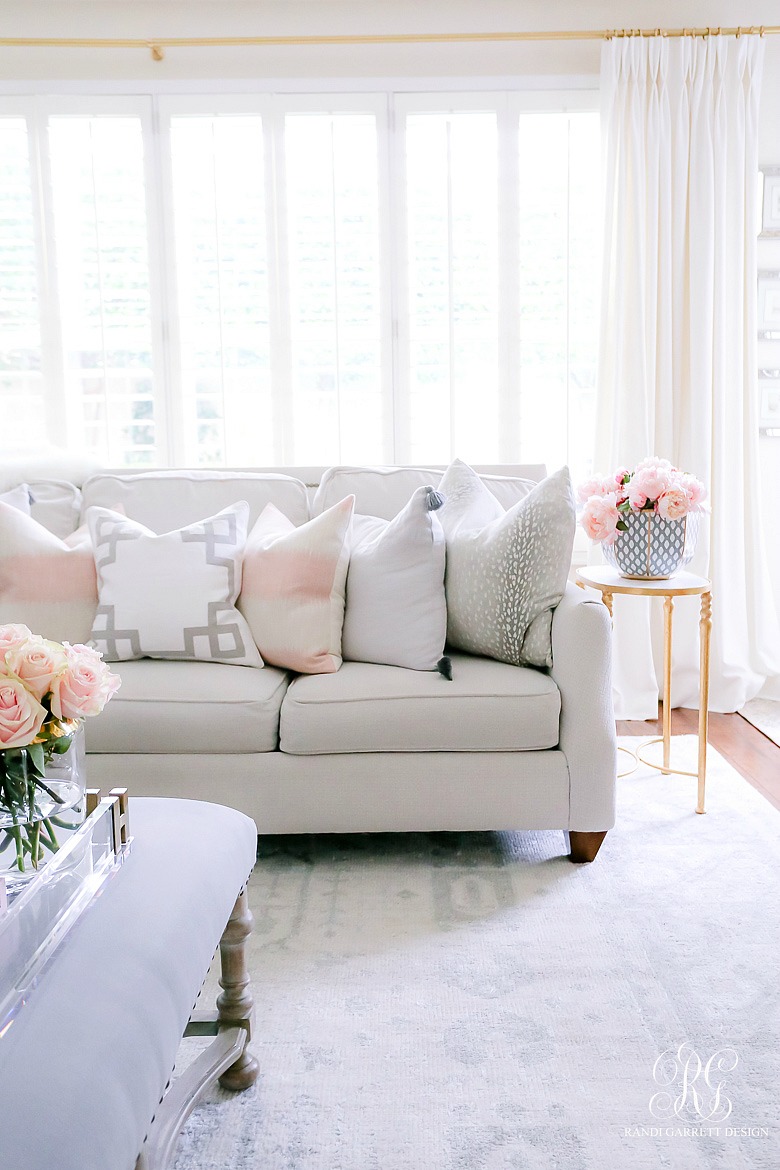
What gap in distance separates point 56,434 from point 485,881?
8.19ft

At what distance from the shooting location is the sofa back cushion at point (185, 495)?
279 cm

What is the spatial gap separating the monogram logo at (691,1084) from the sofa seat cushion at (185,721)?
3.63 feet

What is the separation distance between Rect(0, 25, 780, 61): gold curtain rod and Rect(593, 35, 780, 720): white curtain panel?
3 centimetres

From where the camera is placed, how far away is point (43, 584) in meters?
2.50

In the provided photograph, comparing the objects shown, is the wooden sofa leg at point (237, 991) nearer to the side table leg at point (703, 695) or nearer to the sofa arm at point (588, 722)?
the sofa arm at point (588, 722)

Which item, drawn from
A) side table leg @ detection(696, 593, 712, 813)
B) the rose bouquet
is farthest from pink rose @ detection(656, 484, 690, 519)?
the rose bouquet

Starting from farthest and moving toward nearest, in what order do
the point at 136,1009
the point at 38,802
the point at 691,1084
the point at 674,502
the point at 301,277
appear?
the point at 301,277 < the point at 674,502 < the point at 691,1084 < the point at 38,802 < the point at 136,1009

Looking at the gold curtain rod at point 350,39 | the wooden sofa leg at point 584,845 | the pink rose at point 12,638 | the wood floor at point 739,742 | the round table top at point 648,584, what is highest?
the gold curtain rod at point 350,39

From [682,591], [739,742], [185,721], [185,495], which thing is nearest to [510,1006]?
[185,721]

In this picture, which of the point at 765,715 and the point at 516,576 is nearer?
the point at 516,576

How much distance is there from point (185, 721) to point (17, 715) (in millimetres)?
1098

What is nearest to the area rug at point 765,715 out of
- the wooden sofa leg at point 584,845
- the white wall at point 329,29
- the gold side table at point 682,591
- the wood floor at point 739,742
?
the wood floor at point 739,742

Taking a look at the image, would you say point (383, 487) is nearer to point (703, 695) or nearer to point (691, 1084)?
point (703, 695)

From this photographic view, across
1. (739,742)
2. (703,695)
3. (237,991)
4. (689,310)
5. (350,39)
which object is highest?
(350,39)
